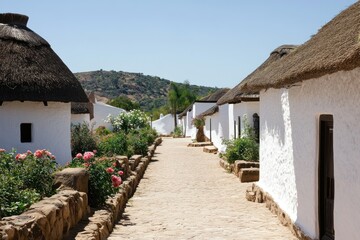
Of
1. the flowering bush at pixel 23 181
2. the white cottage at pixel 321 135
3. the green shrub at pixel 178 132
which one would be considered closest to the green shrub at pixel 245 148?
the white cottage at pixel 321 135

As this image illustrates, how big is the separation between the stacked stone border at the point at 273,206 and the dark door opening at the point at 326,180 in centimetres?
40

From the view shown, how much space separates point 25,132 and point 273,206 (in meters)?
9.03

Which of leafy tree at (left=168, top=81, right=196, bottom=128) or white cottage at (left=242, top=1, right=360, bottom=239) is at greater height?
leafy tree at (left=168, top=81, right=196, bottom=128)

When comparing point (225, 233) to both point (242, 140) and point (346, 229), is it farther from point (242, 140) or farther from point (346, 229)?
point (242, 140)

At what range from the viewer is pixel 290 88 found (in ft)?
30.5

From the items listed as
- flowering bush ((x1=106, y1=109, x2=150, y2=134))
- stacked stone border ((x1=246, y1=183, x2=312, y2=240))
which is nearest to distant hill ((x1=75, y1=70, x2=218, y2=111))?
flowering bush ((x1=106, y1=109, x2=150, y2=134))

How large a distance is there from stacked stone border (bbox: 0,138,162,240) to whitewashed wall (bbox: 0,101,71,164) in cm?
611

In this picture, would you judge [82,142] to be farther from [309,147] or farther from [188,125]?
[188,125]

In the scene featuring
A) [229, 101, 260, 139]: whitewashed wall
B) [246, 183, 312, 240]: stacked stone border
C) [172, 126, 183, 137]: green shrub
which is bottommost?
[246, 183, 312, 240]: stacked stone border

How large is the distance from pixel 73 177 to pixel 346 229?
15.6 ft

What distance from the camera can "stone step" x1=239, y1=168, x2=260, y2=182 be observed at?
52.7 ft

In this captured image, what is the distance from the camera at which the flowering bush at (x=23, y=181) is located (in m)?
7.18

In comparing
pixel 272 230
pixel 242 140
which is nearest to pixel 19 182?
pixel 272 230

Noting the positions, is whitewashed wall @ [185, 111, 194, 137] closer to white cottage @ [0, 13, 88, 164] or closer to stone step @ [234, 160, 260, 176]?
stone step @ [234, 160, 260, 176]
